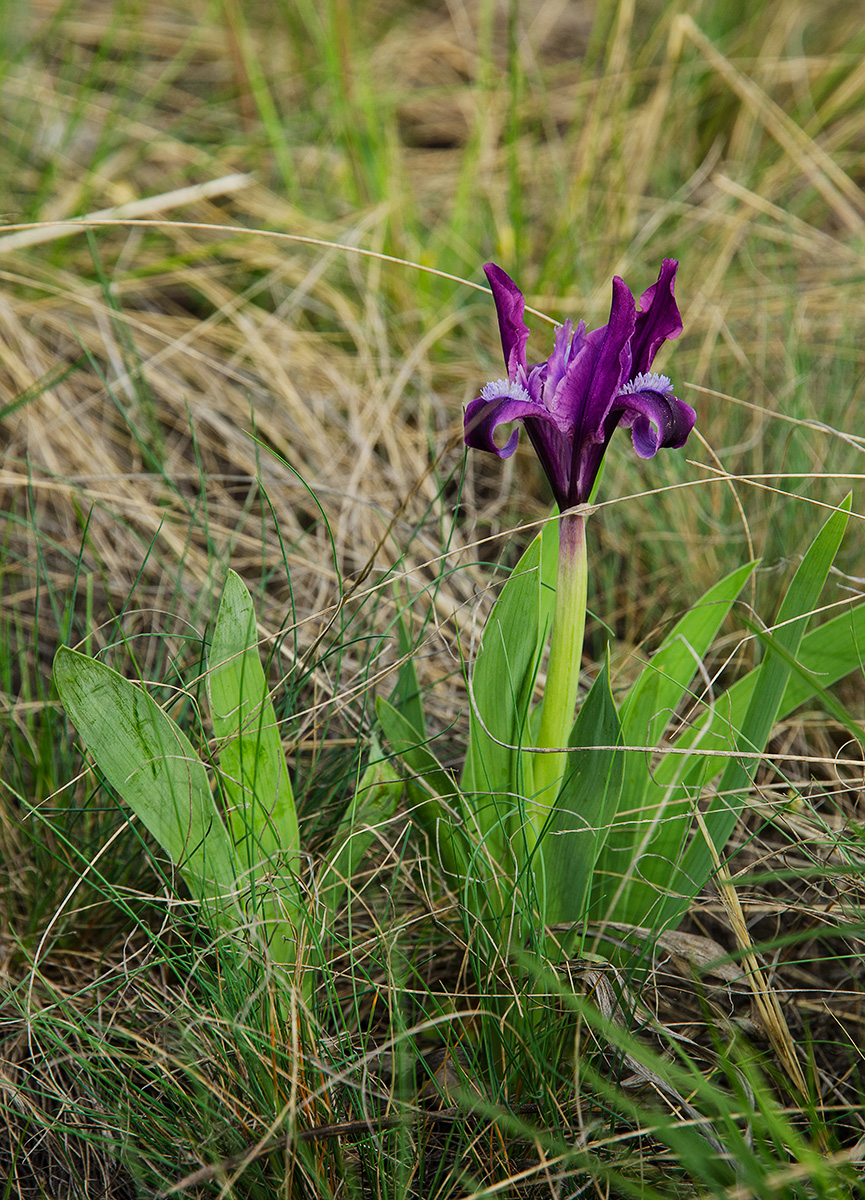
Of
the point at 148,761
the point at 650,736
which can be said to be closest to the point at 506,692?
the point at 650,736

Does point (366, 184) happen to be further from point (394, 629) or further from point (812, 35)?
point (812, 35)

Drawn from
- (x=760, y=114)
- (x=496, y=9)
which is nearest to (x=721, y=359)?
(x=760, y=114)

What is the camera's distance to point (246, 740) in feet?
3.71

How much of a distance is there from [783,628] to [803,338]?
146 cm

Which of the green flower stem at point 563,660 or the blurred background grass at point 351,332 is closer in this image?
the green flower stem at point 563,660

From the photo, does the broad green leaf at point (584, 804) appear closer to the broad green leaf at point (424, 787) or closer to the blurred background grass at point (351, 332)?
the broad green leaf at point (424, 787)

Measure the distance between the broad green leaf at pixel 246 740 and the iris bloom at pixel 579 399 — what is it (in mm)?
342

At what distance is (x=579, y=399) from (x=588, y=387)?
0.02 meters

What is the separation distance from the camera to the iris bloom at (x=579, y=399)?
0.95 meters

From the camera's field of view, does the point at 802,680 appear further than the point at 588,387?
Yes

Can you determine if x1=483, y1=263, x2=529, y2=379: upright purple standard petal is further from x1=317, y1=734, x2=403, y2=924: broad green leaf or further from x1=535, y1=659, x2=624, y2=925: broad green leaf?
x1=317, y1=734, x2=403, y2=924: broad green leaf

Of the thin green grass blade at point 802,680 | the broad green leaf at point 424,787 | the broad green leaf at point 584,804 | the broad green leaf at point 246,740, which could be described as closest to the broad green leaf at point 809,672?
the thin green grass blade at point 802,680

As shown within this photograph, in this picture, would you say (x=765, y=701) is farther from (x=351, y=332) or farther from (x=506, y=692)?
(x=351, y=332)

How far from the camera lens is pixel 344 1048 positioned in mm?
1049
